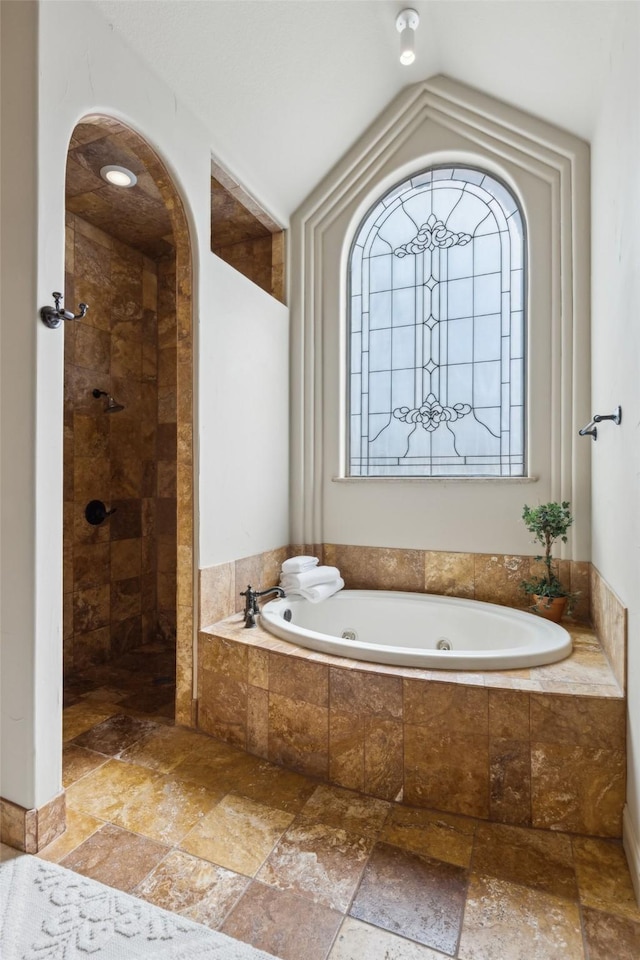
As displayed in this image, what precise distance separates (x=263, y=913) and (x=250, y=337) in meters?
2.29

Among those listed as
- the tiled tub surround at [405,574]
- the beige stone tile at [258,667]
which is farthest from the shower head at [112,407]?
the beige stone tile at [258,667]

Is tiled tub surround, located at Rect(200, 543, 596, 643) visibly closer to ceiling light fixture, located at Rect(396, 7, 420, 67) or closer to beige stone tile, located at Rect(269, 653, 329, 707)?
beige stone tile, located at Rect(269, 653, 329, 707)

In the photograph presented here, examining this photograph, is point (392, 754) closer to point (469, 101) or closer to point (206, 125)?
point (206, 125)

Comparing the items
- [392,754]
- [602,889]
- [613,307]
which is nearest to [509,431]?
[613,307]

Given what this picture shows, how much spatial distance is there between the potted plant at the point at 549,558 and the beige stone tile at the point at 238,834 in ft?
4.63

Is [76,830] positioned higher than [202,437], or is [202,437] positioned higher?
[202,437]

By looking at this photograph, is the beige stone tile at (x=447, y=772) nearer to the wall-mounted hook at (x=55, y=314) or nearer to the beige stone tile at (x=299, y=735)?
the beige stone tile at (x=299, y=735)

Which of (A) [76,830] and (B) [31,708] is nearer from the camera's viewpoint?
(B) [31,708]

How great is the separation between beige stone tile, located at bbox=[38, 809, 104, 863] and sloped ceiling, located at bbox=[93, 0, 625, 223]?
2.70m

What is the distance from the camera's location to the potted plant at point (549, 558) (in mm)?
2244

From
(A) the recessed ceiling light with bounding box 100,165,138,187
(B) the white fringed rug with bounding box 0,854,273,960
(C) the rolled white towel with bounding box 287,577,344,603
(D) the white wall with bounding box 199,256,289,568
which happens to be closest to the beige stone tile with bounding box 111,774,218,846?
(B) the white fringed rug with bounding box 0,854,273,960

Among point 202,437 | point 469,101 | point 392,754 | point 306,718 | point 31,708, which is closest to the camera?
point 31,708

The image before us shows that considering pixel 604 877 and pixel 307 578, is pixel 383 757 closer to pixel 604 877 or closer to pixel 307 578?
pixel 604 877

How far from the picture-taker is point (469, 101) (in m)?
2.52
